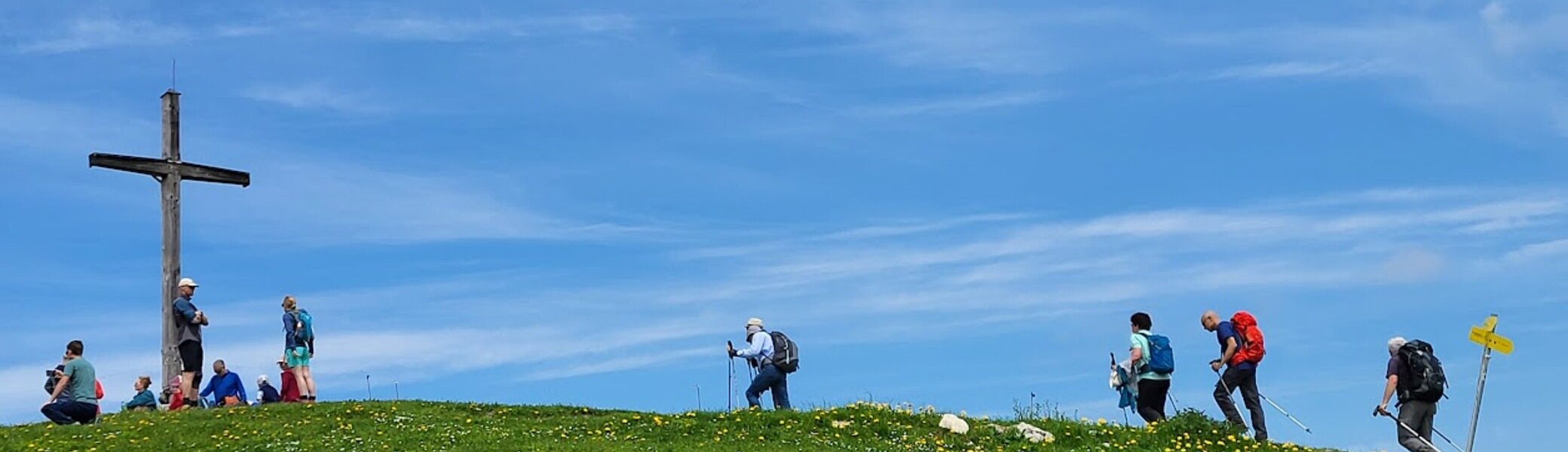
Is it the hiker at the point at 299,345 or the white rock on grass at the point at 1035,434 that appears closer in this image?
the white rock on grass at the point at 1035,434

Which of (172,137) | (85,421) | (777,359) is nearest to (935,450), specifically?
(777,359)

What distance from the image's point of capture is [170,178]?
114 feet

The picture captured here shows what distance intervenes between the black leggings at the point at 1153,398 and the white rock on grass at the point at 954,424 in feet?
8.80

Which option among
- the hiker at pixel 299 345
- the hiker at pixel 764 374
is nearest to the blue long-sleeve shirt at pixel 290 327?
the hiker at pixel 299 345

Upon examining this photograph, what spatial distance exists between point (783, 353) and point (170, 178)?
44.1 feet

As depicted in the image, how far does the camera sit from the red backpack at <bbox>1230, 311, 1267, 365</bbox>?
26281 mm

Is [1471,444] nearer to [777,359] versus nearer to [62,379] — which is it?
[777,359]

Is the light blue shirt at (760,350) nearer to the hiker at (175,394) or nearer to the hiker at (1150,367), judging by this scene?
the hiker at (1150,367)

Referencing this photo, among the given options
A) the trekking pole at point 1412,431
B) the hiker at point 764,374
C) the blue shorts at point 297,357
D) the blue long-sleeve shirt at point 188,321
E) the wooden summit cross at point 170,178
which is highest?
the wooden summit cross at point 170,178

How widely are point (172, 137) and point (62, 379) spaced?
863cm

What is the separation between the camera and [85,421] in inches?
1089

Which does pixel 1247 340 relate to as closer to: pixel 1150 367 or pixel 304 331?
pixel 1150 367

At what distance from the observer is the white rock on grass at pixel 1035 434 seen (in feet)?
81.6

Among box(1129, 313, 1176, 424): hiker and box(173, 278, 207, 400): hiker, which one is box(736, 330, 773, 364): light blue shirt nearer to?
box(1129, 313, 1176, 424): hiker
